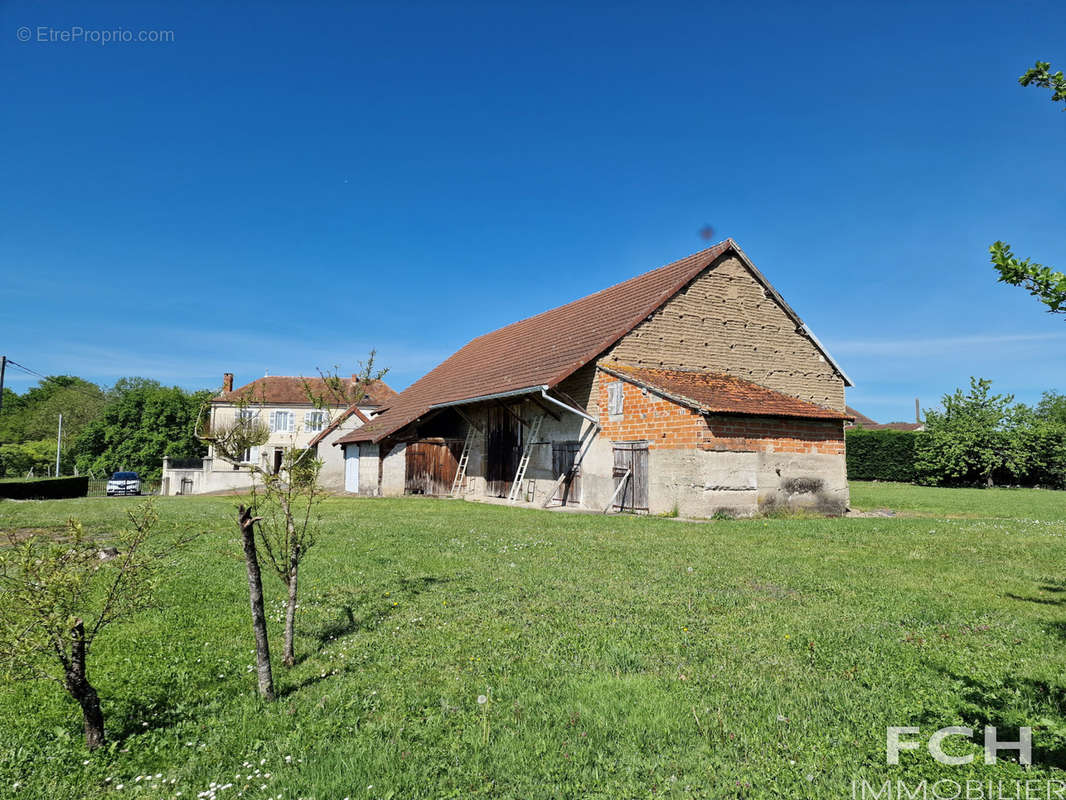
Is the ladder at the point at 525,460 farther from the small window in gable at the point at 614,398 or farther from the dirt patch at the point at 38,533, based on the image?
the dirt patch at the point at 38,533

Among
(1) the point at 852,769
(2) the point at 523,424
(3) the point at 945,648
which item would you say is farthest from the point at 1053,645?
A: (2) the point at 523,424

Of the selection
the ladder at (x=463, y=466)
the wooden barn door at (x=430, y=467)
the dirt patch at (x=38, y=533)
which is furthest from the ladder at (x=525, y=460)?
the dirt patch at (x=38, y=533)

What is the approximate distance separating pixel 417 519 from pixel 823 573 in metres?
9.25

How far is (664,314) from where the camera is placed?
18.4 metres

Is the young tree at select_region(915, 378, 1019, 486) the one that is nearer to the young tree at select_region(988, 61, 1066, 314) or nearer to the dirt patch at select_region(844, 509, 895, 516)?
the dirt patch at select_region(844, 509, 895, 516)

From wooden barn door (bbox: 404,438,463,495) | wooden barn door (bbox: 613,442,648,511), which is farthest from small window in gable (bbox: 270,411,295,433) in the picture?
wooden barn door (bbox: 613,442,648,511)

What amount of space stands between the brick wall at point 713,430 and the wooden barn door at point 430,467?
10.6 metres

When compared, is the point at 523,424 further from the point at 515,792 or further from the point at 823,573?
the point at 515,792

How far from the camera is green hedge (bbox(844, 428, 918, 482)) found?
1426 inches

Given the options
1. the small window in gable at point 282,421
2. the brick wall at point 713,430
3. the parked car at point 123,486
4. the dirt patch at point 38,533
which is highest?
the small window in gable at point 282,421

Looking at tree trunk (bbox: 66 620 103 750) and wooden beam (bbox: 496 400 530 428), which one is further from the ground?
wooden beam (bbox: 496 400 530 428)

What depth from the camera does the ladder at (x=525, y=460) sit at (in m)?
20.9

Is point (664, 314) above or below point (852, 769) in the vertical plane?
above

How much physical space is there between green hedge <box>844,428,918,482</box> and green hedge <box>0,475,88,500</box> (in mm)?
40257
